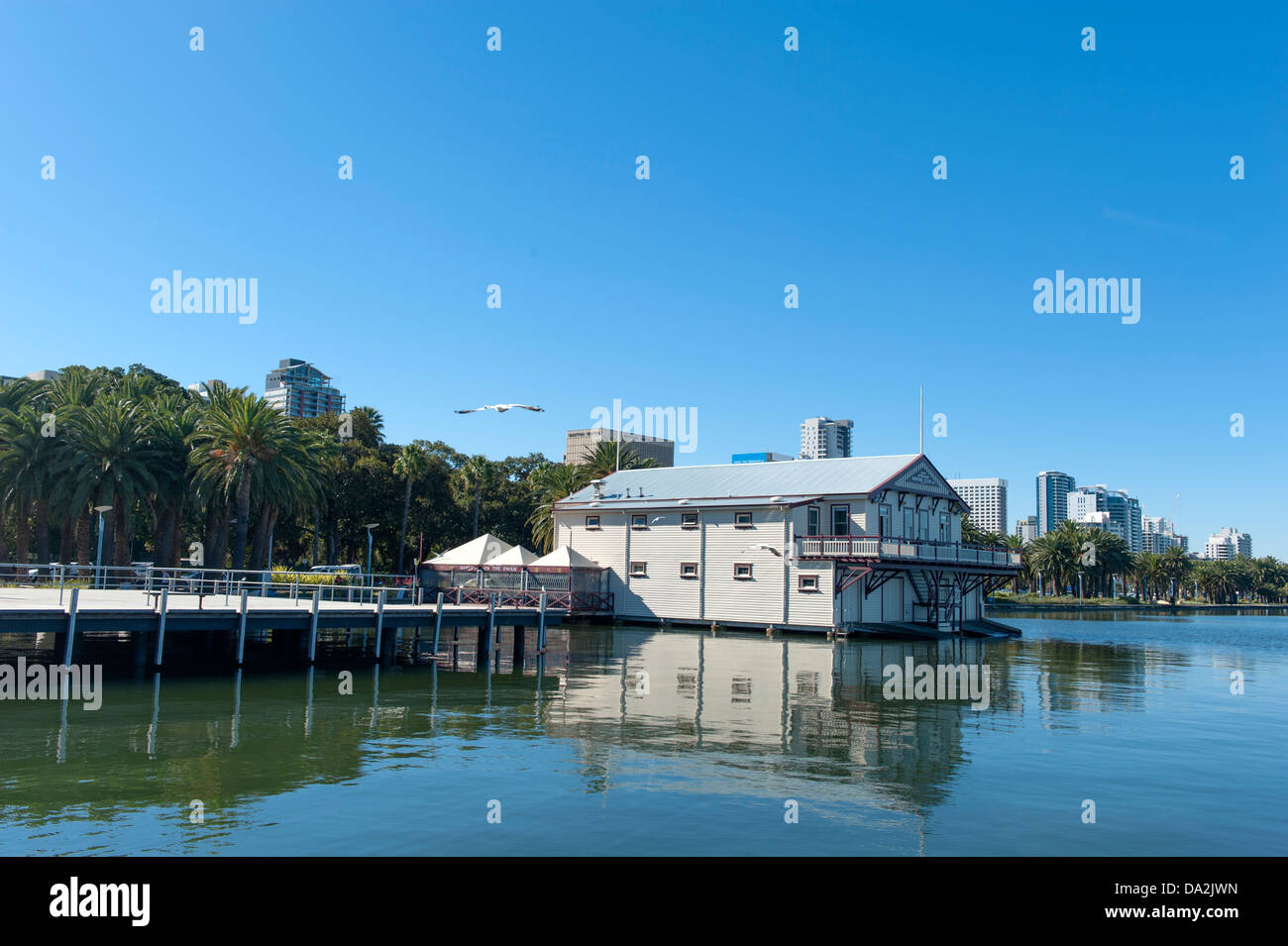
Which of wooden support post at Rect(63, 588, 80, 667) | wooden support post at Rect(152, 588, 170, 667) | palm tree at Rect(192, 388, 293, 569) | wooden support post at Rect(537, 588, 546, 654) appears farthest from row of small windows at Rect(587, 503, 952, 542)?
Answer: wooden support post at Rect(63, 588, 80, 667)

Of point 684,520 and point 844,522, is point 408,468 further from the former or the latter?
point 844,522

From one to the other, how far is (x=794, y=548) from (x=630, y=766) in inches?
1321

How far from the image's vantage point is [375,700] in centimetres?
2634

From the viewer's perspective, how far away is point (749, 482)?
56.6 metres

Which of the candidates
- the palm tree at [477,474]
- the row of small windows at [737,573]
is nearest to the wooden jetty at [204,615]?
the row of small windows at [737,573]

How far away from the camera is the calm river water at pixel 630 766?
43.7ft

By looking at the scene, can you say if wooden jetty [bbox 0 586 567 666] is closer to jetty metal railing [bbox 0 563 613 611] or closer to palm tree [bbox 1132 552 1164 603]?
jetty metal railing [bbox 0 563 613 611]

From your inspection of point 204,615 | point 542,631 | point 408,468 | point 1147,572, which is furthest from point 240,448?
point 1147,572

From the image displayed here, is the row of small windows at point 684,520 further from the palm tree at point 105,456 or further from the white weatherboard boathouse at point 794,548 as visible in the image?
the palm tree at point 105,456

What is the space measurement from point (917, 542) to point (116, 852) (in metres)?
44.1

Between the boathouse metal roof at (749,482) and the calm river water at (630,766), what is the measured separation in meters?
20.5
